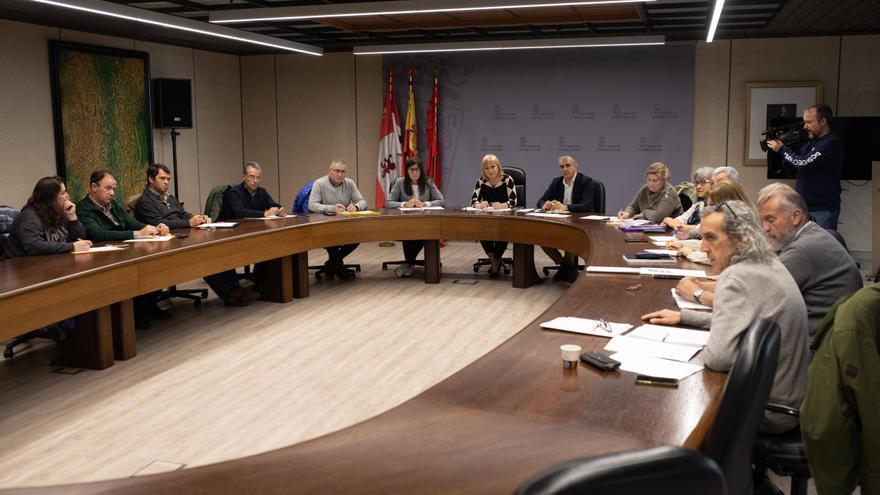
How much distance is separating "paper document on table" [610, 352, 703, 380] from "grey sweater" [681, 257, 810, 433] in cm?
8

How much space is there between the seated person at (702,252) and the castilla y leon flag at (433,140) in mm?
5490

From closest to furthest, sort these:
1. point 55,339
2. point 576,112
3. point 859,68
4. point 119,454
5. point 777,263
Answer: point 777,263
point 119,454
point 55,339
point 859,68
point 576,112

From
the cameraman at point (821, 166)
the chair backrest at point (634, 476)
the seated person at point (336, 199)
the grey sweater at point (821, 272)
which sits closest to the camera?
the chair backrest at point (634, 476)

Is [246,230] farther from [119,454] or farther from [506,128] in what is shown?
[506,128]

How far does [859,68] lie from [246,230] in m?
7.08

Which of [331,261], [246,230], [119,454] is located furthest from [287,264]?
[119,454]

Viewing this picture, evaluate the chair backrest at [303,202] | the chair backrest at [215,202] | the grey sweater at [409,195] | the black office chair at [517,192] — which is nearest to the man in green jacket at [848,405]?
the black office chair at [517,192]

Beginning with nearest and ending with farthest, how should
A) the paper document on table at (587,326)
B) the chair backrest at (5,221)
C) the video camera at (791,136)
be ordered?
1. the paper document on table at (587,326)
2. the chair backrest at (5,221)
3. the video camera at (791,136)

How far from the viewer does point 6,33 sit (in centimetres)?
739

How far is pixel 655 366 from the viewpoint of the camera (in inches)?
97.7

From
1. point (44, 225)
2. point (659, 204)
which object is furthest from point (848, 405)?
point (44, 225)

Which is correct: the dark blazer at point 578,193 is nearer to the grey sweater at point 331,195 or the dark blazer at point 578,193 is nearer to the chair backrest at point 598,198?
the chair backrest at point 598,198

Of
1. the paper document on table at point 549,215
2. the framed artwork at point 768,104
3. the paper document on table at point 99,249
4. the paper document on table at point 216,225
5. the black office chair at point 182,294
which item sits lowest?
the black office chair at point 182,294

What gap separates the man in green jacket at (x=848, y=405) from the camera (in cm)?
A: 206
